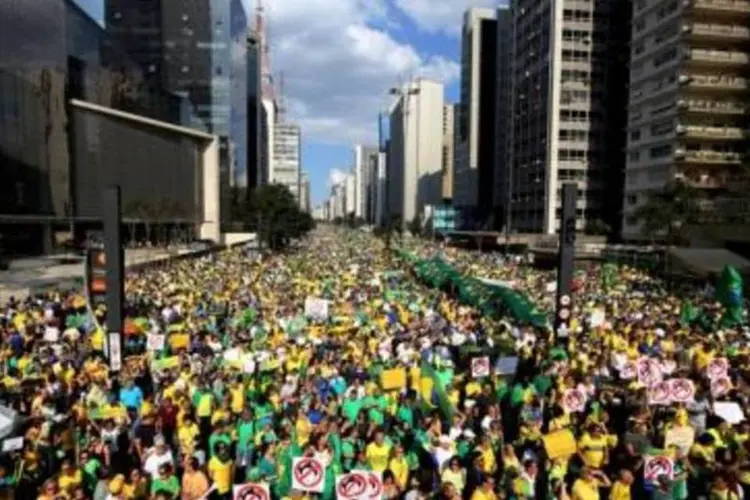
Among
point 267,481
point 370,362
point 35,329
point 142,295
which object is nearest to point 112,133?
point 142,295

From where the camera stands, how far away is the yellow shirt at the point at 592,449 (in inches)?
411

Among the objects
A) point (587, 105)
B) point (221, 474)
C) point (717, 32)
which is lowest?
point (221, 474)

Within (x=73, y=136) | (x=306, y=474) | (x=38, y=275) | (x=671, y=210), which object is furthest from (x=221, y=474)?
(x=73, y=136)

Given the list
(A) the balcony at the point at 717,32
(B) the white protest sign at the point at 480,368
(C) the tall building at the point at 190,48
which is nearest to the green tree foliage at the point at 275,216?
(C) the tall building at the point at 190,48

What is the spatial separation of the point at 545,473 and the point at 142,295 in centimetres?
2052

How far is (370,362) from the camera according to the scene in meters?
16.3

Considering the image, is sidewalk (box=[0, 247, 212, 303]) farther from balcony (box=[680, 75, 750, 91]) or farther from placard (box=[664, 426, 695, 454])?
balcony (box=[680, 75, 750, 91])

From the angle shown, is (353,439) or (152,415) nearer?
(353,439)

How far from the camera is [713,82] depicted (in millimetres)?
74375

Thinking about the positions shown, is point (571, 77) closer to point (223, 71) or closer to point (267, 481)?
point (223, 71)

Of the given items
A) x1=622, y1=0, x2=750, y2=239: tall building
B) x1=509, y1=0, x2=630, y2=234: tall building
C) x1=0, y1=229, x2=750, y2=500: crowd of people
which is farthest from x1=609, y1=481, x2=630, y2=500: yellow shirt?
x1=509, y1=0, x2=630, y2=234: tall building

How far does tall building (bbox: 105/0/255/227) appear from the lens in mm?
135875

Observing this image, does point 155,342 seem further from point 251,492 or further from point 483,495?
point 483,495

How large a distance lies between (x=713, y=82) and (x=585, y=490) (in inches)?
2856
